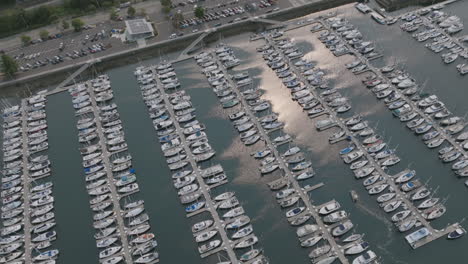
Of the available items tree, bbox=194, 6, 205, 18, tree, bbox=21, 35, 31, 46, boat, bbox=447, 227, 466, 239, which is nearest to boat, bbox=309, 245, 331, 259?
boat, bbox=447, 227, 466, 239

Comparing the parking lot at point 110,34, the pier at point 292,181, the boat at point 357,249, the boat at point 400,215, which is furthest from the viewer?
the parking lot at point 110,34

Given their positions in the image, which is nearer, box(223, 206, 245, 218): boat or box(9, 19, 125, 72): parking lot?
box(223, 206, 245, 218): boat

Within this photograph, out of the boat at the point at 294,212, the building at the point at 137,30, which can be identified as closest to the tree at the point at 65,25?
the building at the point at 137,30

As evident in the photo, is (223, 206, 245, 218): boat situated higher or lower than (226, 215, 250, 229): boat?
higher

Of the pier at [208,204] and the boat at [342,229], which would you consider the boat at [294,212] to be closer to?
the boat at [342,229]

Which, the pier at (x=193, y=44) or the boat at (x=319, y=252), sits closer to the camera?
the boat at (x=319, y=252)

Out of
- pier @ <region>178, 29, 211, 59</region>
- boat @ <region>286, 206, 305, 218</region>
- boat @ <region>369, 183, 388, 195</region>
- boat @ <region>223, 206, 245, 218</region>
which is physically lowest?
boat @ <region>369, 183, 388, 195</region>

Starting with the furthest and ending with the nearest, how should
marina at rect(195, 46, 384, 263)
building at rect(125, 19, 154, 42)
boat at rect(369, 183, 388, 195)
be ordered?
building at rect(125, 19, 154, 42), boat at rect(369, 183, 388, 195), marina at rect(195, 46, 384, 263)

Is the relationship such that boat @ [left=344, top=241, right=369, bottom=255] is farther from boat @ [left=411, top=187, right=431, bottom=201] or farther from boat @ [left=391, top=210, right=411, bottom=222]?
boat @ [left=411, top=187, right=431, bottom=201]

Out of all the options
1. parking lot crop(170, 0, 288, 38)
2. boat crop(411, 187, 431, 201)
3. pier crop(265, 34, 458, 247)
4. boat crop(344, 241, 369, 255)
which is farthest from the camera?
parking lot crop(170, 0, 288, 38)
